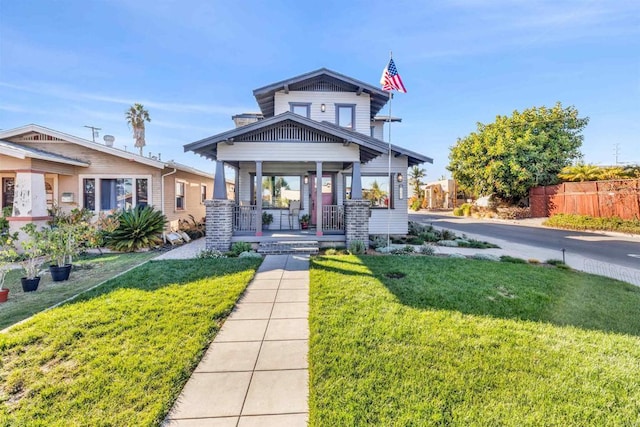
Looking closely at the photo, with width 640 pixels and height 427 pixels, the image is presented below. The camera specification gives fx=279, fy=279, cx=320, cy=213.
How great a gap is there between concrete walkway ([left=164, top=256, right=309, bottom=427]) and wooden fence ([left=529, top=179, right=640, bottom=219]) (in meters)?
21.3

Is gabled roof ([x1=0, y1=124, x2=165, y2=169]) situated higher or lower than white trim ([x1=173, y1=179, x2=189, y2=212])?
higher

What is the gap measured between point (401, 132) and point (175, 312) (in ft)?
51.0

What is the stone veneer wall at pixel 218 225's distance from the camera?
31.0 feet

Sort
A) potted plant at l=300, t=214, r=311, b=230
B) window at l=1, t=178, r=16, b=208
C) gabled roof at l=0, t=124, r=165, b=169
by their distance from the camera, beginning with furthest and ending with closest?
potted plant at l=300, t=214, r=311, b=230
gabled roof at l=0, t=124, r=165, b=169
window at l=1, t=178, r=16, b=208

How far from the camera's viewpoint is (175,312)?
14.9ft

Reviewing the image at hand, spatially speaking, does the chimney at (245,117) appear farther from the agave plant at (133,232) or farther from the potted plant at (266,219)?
the agave plant at (133,232)

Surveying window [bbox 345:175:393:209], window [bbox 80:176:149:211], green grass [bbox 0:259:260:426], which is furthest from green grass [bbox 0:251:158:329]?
window [bbox 345:175:393:209]

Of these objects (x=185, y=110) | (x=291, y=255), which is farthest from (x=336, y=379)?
(x=185, y=110)

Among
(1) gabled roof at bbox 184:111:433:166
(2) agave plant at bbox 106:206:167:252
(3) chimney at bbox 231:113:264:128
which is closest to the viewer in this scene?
(1) gabled roof at bbox 184:111:433:166

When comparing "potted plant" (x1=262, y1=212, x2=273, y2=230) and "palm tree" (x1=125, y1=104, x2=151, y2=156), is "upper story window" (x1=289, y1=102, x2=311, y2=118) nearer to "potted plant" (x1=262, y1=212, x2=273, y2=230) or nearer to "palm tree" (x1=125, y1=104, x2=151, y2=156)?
"potted plant" (x1=262, y1=212, x2=273, y2=230)

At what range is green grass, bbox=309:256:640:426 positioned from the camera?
253 centimetres

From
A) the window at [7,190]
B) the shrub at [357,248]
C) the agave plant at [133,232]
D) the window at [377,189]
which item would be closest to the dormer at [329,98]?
the window at [377,189]

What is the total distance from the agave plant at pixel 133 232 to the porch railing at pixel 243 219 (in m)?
3.28

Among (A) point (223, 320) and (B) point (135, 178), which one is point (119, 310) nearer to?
(A) point (223, 320)
